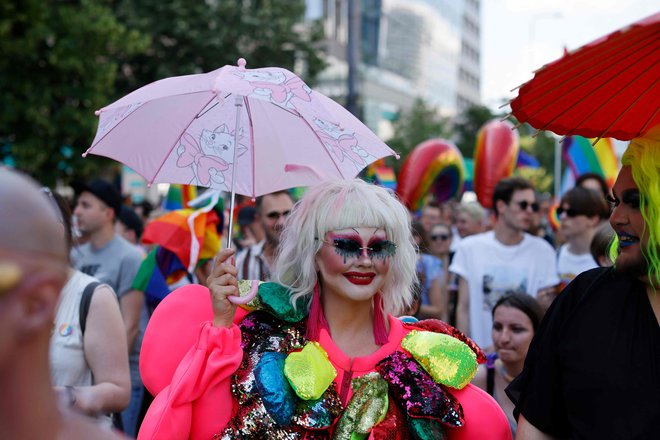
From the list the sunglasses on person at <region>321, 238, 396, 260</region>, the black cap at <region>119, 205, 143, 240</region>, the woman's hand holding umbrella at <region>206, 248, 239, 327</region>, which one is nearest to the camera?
the woman's hand holding umbrella at <region>206, 248, 239, 327</region>

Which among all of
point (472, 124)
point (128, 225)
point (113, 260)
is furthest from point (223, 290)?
point (472, 124)

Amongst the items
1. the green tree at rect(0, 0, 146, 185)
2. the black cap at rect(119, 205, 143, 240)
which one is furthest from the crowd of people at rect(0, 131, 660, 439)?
the green tree at rect(0, 0, 146, 185)

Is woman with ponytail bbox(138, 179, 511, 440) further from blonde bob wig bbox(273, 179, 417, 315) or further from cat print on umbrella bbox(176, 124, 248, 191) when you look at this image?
cat print on umbrella bbox(176, 124, 248, 191)

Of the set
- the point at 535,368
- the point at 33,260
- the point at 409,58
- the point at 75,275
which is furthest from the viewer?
the point at 409,58

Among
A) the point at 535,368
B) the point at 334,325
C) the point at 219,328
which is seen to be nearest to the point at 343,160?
the point at 334,325

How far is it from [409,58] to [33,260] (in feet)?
231

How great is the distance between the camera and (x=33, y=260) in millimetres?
993

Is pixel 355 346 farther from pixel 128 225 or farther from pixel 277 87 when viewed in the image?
pixel 128 225

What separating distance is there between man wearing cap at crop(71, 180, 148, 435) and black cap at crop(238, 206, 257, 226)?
2926mm

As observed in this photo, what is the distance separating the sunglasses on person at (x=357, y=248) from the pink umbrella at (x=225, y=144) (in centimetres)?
43

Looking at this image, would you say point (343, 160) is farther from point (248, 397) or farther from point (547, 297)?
point (547, 297)

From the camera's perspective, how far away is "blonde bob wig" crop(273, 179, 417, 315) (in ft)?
9.79

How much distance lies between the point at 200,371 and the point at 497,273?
3.35 meters

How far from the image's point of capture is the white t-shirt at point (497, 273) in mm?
5621
